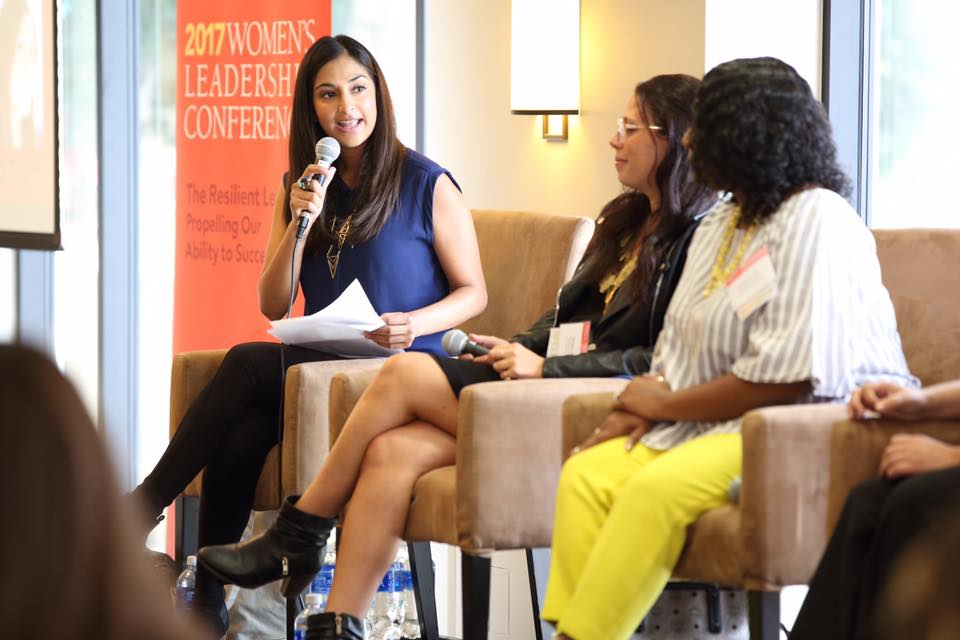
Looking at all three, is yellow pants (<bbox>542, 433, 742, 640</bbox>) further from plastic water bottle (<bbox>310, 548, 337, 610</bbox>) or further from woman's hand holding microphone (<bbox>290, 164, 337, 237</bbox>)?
plastic water bottle (<bbox>310, 548, 337, 610</bbox>)

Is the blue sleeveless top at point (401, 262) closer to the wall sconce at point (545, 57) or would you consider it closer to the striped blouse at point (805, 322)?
the wall sconce at point (545, 57)

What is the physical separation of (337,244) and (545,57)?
1078 millimetres

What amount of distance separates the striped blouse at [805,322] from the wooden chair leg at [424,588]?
3.54ft

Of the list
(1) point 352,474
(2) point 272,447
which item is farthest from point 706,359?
(2) point 272,447

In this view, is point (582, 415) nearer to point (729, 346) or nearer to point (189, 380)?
point (729, 346)

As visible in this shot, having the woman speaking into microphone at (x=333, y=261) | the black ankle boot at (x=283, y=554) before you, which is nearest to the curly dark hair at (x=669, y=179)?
the woman speaking into microphone at (x=333, y=261)

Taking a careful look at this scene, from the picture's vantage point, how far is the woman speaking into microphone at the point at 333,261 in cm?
339

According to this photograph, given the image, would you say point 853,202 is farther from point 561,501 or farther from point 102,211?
point 102,211

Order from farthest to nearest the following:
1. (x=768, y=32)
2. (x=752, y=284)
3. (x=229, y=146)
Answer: (x=229, y=146), (x=768, y=32), (x=752, y=284)

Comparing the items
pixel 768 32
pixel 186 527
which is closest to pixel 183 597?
pixel 186 527

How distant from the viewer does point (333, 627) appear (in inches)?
108

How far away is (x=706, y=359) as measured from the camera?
2.54 meters

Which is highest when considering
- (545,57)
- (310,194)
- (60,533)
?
(545,57)

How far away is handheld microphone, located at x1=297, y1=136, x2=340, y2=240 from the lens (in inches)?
136
